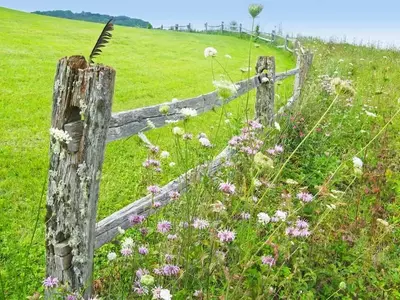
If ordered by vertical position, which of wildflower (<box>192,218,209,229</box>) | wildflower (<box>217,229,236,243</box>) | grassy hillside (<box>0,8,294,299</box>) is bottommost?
grassy hillside (<box>0,8,294,299</box>)

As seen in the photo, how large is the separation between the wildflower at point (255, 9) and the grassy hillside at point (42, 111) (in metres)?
0.93

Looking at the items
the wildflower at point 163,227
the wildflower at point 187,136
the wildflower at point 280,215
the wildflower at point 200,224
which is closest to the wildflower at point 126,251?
the wildflower at point 163,227

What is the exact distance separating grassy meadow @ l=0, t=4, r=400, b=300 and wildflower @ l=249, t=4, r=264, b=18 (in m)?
0.58

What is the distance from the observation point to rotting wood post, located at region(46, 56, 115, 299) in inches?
85.3

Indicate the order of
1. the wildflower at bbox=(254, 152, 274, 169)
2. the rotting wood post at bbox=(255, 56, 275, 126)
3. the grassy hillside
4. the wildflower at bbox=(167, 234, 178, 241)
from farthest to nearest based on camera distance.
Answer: the rotting wood post at bbox=(255, 56, 275, 126), the grassy hillside, the wildflower at bbox=(167, 234, 178, 241), the wildflower at bbox=(254, 152, 274, 169)

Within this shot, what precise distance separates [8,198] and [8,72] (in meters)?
7.22

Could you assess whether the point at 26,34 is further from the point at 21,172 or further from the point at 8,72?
the point at 21,172

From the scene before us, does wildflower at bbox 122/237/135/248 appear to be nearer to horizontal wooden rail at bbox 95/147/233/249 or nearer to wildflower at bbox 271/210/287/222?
horizontal wooden rail at bbox 95/147/233/249

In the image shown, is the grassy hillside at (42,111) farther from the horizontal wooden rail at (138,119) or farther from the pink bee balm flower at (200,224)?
the pink bee balm flower at (200,224)

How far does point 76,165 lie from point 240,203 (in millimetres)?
1286

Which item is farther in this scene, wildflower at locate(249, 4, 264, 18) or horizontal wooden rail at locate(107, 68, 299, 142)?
horizontal wooden rail at locate(107, 68, 299, 142)

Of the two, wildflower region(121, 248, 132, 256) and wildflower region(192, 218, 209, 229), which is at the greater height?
wildflower region(192, 218, 209, 229)

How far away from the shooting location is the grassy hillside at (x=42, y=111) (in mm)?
3979

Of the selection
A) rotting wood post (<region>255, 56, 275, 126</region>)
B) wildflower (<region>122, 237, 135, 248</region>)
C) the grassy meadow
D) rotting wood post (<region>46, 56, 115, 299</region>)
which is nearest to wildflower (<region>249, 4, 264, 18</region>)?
the grassy meadow
